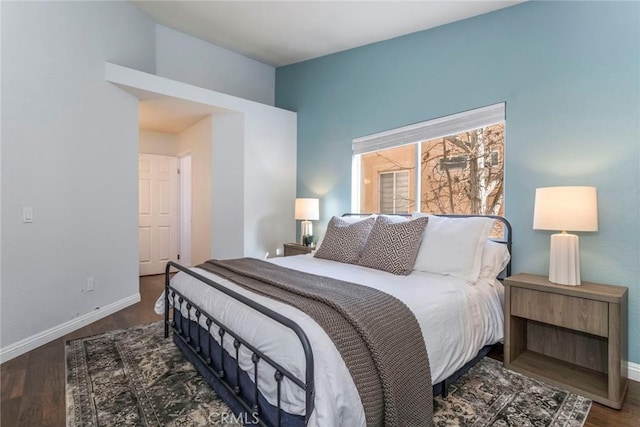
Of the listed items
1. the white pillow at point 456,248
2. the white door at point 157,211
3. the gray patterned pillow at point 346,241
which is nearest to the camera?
the white pillow at point 456,248

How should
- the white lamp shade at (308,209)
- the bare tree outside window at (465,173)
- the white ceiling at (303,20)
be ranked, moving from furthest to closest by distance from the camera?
the white lamp shade at (308,209) → the white ceiling at (303,20) → the bare tree outside window at (465,173)

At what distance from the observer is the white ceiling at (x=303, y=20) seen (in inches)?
120

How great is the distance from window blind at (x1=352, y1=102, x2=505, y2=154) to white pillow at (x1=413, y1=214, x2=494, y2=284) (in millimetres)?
1012

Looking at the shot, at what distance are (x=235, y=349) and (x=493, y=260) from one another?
1.96 meters

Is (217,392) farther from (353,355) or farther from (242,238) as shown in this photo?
(242,238)

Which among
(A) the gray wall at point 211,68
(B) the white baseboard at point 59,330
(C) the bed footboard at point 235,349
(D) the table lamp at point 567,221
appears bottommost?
(B) the white baseboard at point 59,330

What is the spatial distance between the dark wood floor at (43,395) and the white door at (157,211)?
8.66ft

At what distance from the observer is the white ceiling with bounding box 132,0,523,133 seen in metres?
3.07

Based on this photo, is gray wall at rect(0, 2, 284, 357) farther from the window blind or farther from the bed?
the window blind

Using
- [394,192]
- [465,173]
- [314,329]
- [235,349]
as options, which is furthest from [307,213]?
Answer: [314,329]

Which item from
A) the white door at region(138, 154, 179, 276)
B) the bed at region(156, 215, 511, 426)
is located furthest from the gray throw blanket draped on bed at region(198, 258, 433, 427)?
the white door at region(138, 154, 179, 276)

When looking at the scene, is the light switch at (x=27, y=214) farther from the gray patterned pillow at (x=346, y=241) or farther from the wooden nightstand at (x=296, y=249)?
the wooden nightstand at (x=296, y=249)

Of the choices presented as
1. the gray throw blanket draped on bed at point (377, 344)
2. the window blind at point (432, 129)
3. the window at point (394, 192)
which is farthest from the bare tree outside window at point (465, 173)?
the gray throw blanket draped on bed at point (377, 344)

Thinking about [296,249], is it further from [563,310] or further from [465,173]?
[563,310]
